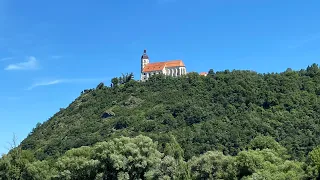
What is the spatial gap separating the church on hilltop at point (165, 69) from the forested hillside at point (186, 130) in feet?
30.0

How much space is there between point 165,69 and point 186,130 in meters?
53.1

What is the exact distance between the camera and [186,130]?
117125 millimetres

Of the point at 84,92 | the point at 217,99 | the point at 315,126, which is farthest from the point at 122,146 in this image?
the point at 84,92

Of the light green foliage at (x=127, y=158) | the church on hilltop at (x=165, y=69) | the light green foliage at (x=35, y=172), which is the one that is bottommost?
the light green foliage at (x=35, y=172)

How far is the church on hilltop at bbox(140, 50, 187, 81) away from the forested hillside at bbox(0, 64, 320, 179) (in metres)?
9.13

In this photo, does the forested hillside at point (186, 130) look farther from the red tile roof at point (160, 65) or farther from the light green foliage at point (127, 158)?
the red tile roof at point (160, 65)

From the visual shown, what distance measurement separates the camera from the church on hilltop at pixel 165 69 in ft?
543

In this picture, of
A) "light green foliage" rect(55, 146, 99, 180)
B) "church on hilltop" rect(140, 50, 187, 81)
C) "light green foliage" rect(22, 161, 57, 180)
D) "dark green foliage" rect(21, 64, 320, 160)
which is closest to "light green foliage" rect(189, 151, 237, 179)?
"light green foliage" rect(55, 146, 99, 180)

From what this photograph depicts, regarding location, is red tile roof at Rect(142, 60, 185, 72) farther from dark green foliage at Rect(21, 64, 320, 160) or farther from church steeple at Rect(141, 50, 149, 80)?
dark green foliage at Rect(21, 64, 320, 160)

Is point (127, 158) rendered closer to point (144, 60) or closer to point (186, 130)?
point (186, 130)

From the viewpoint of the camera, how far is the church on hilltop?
166 m

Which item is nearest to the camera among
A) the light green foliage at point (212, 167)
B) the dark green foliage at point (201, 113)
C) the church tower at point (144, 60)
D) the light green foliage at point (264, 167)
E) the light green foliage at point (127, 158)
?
the light green foliage at point (264, 167)

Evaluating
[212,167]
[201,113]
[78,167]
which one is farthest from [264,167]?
[201,113]

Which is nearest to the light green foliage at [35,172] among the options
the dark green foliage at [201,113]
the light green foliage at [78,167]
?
the light green foliage at [78,167]
